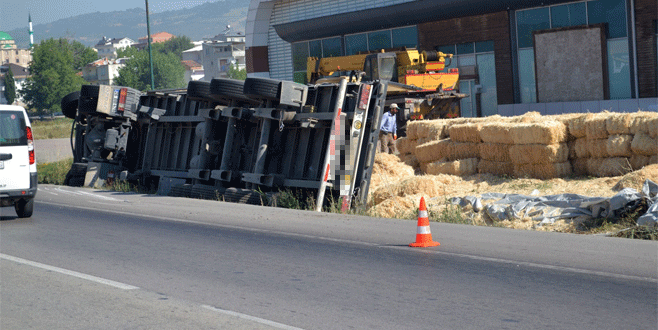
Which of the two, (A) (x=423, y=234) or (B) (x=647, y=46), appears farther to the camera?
(B) (x=647, y=46)

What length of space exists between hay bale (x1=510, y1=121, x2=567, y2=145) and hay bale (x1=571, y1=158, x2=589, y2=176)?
0.56 metres

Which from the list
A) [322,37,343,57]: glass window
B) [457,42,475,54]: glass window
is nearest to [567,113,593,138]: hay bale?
[457,42,475,54]: glass window

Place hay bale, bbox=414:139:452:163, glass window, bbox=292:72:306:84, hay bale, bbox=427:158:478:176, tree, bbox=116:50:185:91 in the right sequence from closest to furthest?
hay bale, bbox=427:158:478:176, hay bale, bbox=414:139:452:163, glass window, bbox=292:72:306:84, tree, bbox=116:50:185:91

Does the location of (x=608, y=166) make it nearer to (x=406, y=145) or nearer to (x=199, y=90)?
(x=406, y=145)

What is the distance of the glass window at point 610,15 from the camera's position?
29.3m

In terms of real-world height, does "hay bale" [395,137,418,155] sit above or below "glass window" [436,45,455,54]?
below

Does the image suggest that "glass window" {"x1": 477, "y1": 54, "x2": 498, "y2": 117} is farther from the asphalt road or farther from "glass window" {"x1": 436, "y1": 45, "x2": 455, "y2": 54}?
the asphalt road

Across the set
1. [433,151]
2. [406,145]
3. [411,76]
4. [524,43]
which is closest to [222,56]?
[524,43]

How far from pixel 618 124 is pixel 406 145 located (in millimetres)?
→ 6311

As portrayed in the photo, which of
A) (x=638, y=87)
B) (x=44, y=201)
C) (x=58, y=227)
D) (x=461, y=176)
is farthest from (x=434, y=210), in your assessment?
(x=638, y=87)

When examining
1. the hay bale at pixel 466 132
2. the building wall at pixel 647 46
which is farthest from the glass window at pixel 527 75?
the hay bale at pixel 466 132

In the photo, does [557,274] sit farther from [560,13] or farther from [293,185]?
[560,13]

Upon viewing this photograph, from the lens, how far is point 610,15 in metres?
29.6

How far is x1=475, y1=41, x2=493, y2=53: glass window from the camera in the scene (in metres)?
34.4
